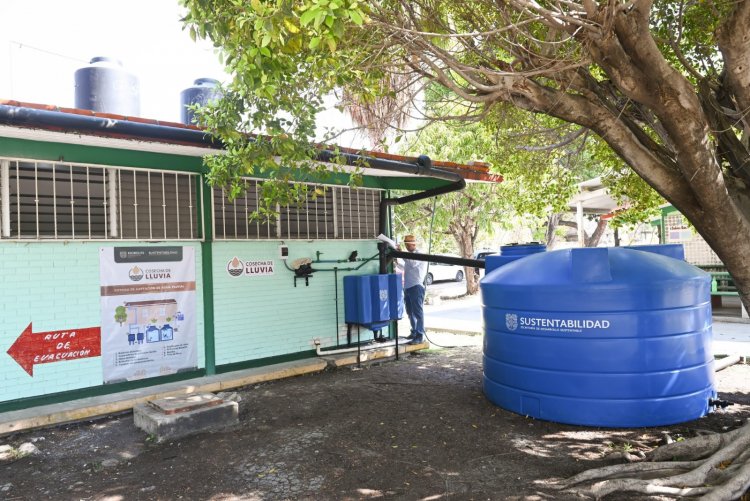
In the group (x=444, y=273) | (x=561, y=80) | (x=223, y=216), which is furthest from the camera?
(x=444, y=273)

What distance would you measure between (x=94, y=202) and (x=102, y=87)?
6.82 ft

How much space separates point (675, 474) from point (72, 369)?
6558 mm

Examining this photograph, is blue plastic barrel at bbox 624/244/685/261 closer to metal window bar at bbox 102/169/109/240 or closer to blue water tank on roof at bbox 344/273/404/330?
blue water tank on roof at bbox 344/273/404/330

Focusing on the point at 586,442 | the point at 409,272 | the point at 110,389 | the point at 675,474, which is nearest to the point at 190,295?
the point at 110,389

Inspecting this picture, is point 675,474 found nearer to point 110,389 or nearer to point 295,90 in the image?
point 295,90

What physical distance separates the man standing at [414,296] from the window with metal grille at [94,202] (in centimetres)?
436

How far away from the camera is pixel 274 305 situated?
8.49 metres

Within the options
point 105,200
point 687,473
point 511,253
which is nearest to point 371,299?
point 511,253

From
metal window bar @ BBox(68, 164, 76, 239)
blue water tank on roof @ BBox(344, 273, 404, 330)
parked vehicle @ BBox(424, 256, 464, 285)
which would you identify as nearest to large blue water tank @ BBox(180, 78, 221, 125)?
metal window bar @ BBox(68, 164, 76, 239)

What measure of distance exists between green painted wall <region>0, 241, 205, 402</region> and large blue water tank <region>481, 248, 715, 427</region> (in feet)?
17.1

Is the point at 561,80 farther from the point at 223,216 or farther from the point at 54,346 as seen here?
the point at 54,346

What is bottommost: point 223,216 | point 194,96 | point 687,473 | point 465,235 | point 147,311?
point 687,473

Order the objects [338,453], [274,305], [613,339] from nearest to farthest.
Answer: [338,453] → [613,339] → [274,305]

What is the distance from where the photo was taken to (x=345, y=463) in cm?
477
